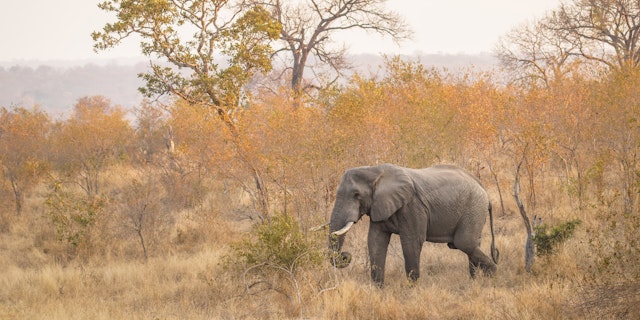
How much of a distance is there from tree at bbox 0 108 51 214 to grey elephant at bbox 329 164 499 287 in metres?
14.9

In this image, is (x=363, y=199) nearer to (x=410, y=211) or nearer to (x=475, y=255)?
(x=410, y=211)

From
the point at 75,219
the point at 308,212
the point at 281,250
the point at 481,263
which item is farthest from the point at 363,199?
the point at 75,219

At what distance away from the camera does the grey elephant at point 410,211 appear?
32.4ft

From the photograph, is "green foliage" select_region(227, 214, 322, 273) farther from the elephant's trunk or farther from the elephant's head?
the elephant's head

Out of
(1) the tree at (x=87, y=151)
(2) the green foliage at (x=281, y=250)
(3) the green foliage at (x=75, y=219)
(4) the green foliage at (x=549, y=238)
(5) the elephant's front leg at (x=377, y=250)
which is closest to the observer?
(2) the green foliage at (x=281, y=250)

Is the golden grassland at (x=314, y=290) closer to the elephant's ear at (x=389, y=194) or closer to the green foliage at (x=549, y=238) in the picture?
the green foliage at (x=549, y=238)

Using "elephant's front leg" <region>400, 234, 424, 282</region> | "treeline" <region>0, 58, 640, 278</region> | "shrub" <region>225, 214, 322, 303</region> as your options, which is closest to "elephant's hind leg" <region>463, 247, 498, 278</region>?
"elephant's front leg" <region>400, 234, 424, 282</region>

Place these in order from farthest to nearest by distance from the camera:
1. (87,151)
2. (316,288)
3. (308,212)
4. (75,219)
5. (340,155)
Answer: (87,151) < (340,155) < (308,212) < (75,219) < (316,288)

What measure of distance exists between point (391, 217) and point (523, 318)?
294 cm

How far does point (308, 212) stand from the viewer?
14.7 m

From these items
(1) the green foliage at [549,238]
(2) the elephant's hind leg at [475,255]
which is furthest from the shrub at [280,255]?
(1) the green foliage at [549,238]

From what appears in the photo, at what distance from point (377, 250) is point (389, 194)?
97cm

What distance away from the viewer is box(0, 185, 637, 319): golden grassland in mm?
8656

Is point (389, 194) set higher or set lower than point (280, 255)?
higher
